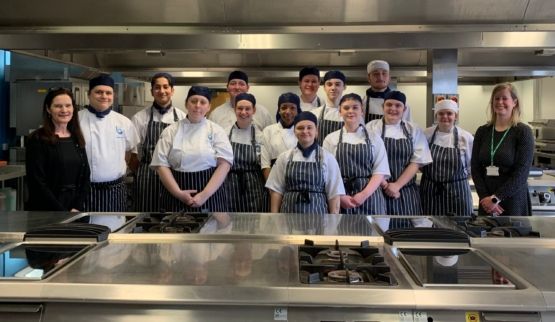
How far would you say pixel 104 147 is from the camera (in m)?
2.32

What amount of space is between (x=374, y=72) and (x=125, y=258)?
6.44 feet

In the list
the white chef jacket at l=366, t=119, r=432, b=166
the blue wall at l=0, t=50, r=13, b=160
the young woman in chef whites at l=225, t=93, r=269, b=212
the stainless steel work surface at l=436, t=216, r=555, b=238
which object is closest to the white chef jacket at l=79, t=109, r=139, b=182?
the young woman in chef whites at l=225, t=93, r=269, b=212

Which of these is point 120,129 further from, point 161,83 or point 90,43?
point 90,43

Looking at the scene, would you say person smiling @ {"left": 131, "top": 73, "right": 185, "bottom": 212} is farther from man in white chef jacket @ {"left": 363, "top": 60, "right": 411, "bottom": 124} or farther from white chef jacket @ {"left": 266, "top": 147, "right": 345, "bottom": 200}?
man in white chef jacket @ {"left": 363, "top": 60, "right": 411, "bottom": 124}

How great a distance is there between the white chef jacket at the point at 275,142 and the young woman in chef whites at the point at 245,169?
0.04 meters

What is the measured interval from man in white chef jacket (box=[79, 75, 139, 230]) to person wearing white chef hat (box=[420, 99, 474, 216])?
151 cm

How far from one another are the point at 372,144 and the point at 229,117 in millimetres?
847

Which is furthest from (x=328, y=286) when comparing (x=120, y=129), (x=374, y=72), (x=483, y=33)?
(x=483, y=33)

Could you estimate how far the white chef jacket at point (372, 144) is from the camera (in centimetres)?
238

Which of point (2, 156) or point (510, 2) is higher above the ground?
point (510, 2)

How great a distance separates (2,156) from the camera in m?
4.16

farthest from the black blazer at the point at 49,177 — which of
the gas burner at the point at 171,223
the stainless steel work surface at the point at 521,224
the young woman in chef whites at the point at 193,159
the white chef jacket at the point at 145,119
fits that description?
the stainless steel work surface at the point at 521,224

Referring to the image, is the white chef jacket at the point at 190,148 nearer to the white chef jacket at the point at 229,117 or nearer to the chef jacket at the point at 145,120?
the chef jacket at the point at 145,120

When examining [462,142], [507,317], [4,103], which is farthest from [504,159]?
[4,103]
